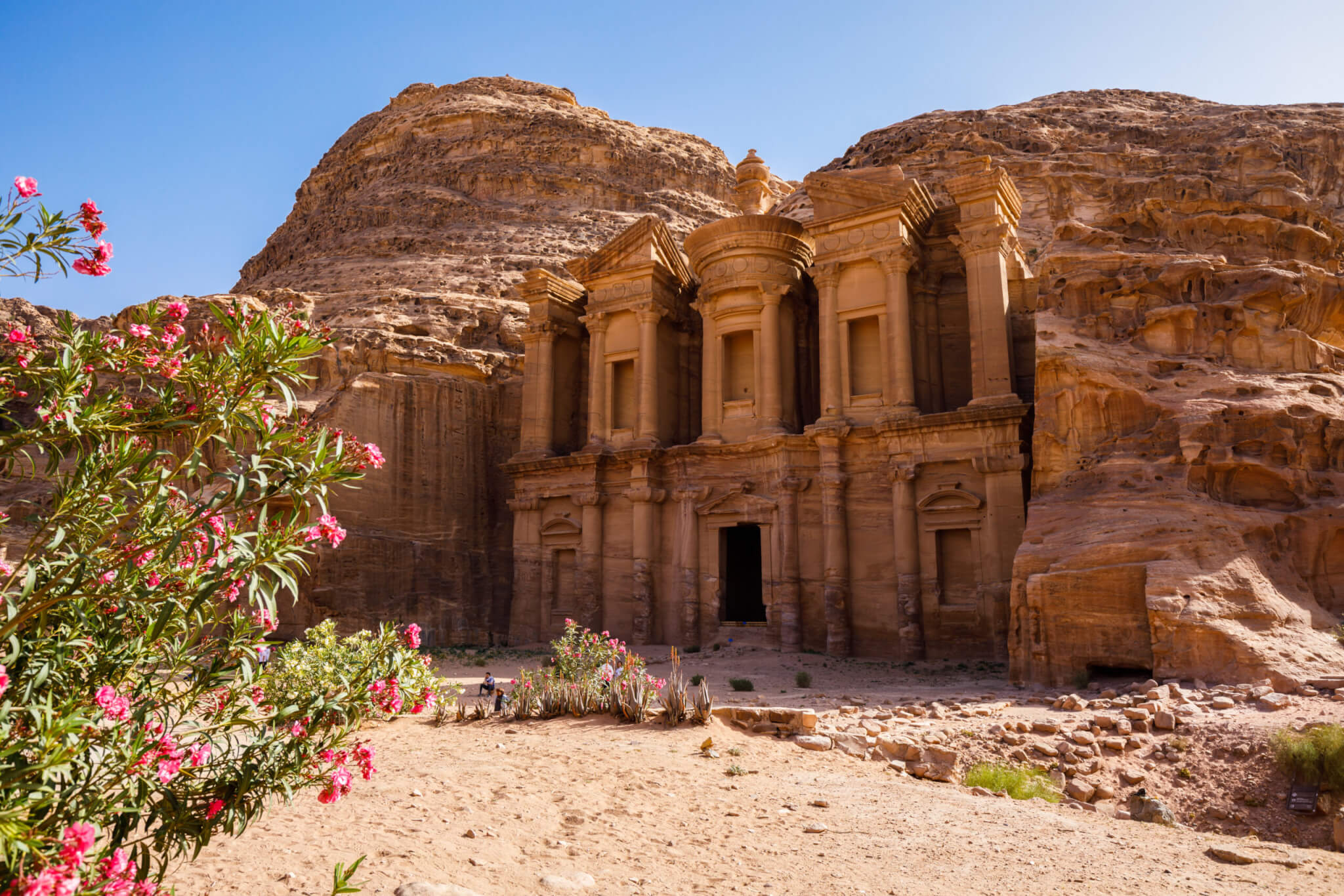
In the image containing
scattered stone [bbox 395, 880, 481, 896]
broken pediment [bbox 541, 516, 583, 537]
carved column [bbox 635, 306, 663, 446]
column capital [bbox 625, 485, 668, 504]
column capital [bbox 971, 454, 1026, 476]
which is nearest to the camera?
scattered stone [bbox 395, 880, 481, 896]

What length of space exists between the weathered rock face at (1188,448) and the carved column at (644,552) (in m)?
11.1

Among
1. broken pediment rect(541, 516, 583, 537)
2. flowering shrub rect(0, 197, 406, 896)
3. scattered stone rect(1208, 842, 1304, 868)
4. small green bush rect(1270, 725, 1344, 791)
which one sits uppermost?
broken pediment rect(541, 516, 583, 537)

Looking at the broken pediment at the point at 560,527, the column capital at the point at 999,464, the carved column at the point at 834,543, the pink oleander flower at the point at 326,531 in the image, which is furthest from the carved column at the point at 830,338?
the pink oleander flower at the point at 326,531

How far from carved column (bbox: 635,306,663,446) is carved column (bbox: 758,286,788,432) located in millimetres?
3339

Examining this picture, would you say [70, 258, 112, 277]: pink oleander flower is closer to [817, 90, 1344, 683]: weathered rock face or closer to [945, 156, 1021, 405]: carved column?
[817, 90, 1344, 683]: weathered rock face

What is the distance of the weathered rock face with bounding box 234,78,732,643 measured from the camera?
2573 cm

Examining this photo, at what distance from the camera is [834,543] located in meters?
21.7

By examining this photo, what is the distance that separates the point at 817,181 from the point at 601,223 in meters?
33.5

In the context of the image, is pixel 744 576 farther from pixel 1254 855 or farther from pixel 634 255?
pixel 1254 855

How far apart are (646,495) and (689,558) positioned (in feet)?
7.11

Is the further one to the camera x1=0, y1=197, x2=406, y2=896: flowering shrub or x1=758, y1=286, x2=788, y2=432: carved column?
x1=758, y1=286, x2=788, y2=432: carved column

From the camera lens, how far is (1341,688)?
10742mm

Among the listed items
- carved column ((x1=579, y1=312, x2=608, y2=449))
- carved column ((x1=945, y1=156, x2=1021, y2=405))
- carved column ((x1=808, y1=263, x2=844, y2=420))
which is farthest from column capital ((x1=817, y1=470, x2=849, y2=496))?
carved column ((x1=579, y1=312, x2=608, y2=449))

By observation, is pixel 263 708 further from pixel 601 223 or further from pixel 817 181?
pixel 601 223
